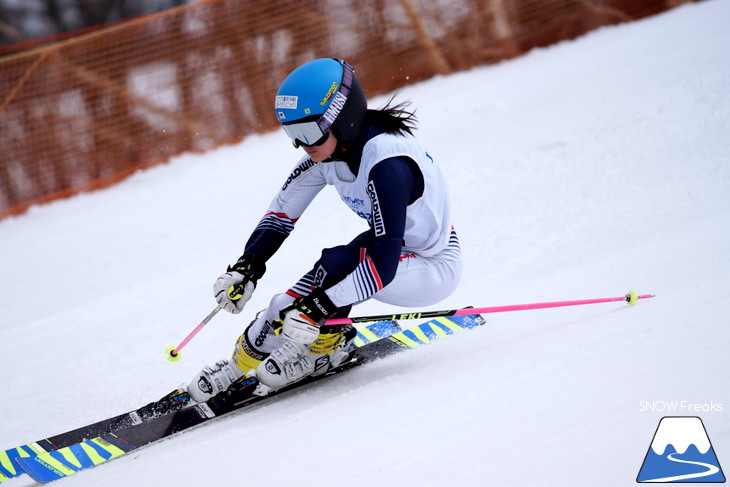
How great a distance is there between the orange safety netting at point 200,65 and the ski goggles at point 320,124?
18.4 ft

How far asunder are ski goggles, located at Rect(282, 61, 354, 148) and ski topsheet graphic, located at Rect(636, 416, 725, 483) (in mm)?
1716

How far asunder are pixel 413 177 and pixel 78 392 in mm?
2501

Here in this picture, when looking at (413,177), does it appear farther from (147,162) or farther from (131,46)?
(131,46)

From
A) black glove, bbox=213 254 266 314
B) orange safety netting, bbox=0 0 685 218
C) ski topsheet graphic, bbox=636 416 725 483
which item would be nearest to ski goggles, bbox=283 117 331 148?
black glove, bbox=213 254 266 314

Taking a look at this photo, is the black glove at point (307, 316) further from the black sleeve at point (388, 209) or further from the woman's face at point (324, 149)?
the woman's face at point (324, 149)

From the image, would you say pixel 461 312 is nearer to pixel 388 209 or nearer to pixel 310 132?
pixel 388 209

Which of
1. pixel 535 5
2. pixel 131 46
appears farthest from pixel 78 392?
pixel 535 5

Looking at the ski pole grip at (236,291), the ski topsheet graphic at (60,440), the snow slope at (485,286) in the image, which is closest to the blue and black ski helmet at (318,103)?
the ski pole grip at (236,291)

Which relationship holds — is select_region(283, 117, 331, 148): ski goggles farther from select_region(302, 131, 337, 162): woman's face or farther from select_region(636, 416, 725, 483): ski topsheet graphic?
select_region(636, 416, 725, 483): ski topsheet graphic

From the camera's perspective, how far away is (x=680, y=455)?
6.77 ft

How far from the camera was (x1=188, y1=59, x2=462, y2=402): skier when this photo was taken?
3.01 meters

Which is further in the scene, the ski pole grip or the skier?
the ski pole grip

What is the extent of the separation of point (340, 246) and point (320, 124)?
1.82 feet

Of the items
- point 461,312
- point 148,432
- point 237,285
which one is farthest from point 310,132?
point 148,432
